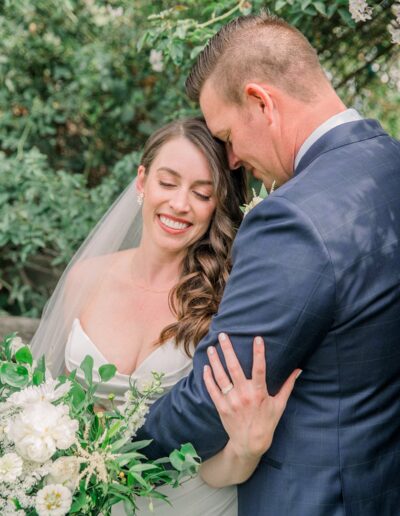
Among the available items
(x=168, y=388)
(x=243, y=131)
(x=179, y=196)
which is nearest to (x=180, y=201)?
(x=179, y=196)

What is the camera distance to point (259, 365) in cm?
184

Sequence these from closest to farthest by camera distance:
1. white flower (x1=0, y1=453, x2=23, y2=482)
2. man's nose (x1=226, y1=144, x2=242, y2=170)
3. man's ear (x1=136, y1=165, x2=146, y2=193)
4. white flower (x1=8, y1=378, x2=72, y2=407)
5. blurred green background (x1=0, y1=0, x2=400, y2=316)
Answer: white flower (x1=0, y1=453, x2=23, y2=482), white flower (x1=8, y1=378, x2=72, y2=407), man's nose (x1=226, y1=144, x2=242, y2=170), man's ear (x1=136, y1=165, x2=146, y2=193), blurred green background (x1=0, y1=0, x2=400, y2=316)

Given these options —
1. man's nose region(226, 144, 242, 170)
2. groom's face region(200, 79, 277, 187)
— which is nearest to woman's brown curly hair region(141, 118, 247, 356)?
man's nose region(226, 144, 242, 170)

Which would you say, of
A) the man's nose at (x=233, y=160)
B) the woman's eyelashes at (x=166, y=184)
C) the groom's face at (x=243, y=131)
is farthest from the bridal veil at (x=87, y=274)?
the groom's face at (x=243, y=131)

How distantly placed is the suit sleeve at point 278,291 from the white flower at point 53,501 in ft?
1.44

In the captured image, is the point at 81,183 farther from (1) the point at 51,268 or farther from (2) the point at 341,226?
(2) the point at 341,226

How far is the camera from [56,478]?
1784 mm

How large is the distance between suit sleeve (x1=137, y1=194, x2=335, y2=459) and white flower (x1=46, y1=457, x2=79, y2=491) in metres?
0.39

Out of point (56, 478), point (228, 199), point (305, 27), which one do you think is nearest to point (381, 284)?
point (56, 478)

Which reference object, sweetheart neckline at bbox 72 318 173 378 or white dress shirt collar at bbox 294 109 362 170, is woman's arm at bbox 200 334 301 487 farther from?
sweetheart neckline at bbox 72 318 173 378

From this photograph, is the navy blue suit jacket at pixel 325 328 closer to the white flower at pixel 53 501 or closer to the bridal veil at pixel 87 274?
the white flower at pixel 53 501

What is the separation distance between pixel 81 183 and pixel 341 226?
9.08 feet

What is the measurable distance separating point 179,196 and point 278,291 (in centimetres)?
106

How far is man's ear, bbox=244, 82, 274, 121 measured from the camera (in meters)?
2.10
